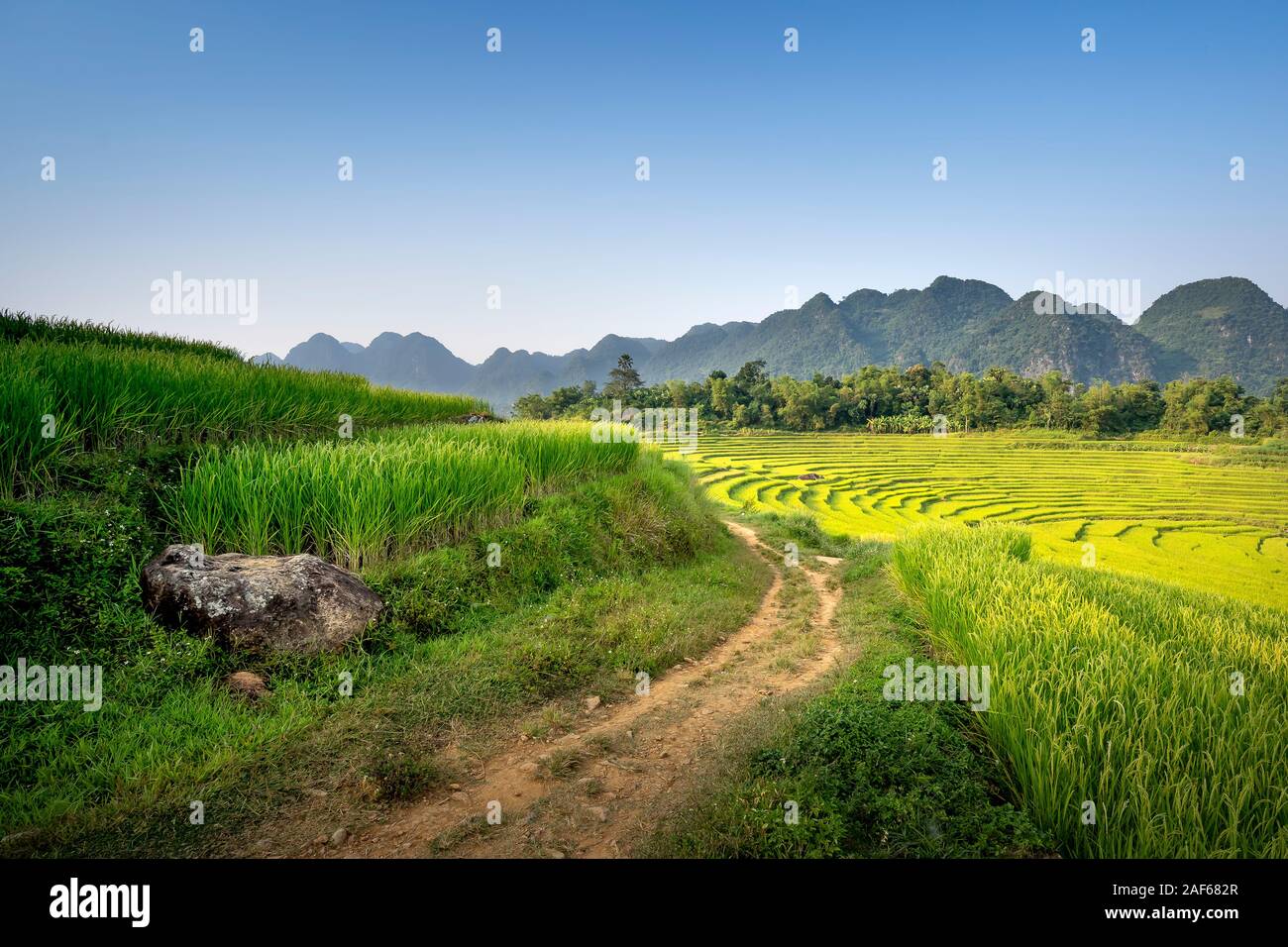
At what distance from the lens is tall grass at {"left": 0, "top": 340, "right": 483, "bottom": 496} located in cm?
503

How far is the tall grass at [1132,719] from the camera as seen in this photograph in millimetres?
2646

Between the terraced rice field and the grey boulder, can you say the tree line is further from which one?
the grey boulder

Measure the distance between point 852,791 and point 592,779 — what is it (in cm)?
172

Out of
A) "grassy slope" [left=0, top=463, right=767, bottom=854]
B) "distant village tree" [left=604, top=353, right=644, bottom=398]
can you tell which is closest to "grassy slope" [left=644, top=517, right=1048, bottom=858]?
"grassy slope" [left=0, top=463, right=767, bottom=854]

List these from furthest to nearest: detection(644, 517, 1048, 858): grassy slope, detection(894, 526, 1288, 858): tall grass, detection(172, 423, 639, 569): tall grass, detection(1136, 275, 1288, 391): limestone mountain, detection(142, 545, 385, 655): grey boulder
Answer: detection(1136, 275, 1288, 391): limestone mountain < detection(172, 423, 639, 569): tall grass < detection(142, 545, 385, 655): grey boulder < detection(644, 517, 1048, 858): grassy slope < detection(894, 526, 1288, 858): tall grass

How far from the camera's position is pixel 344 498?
6.03m

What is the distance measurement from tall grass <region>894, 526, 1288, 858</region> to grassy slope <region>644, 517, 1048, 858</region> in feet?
1.02

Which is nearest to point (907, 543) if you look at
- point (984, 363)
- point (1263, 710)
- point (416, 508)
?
point (1263, 710)

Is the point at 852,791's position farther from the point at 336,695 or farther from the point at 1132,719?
the point at 336,695

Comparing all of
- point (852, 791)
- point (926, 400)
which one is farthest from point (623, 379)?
point (852, 791)

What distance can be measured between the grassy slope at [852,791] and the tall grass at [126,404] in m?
6.66

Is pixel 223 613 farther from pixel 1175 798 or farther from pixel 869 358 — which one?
pixel 869 358

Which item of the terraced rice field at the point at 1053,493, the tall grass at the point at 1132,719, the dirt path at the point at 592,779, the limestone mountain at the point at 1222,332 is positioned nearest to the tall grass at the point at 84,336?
the dirt path at the point at 592,779
